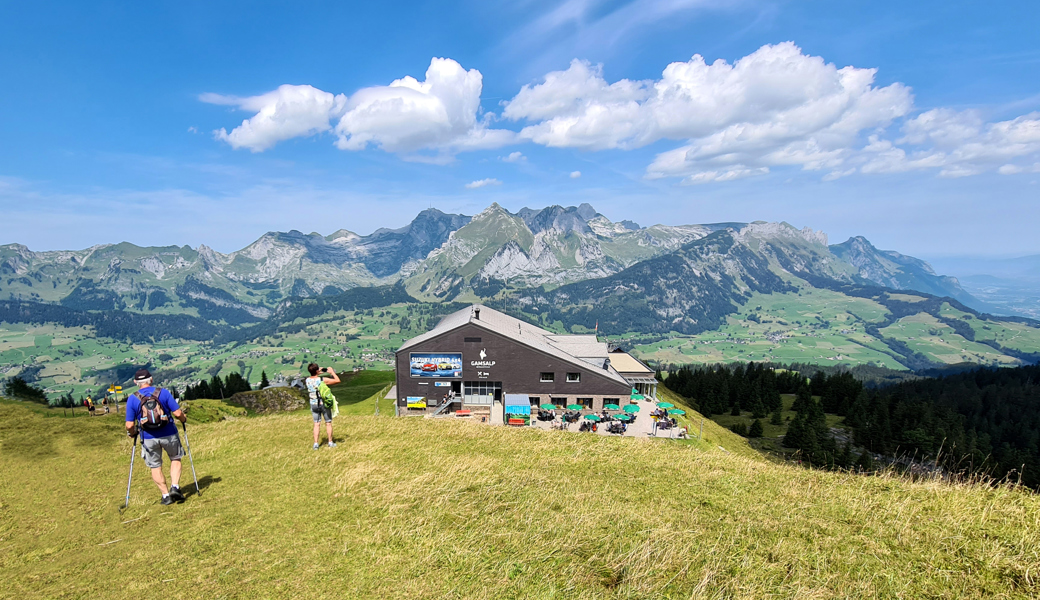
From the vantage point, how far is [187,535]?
412 inches

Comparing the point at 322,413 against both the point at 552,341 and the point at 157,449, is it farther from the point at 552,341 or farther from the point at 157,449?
the point at 552,341

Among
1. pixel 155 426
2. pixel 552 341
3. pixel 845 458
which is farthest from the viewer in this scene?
pixel 552 341

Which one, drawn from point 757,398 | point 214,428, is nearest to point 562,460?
point 214,428

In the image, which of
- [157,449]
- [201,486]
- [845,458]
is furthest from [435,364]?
[845,458]

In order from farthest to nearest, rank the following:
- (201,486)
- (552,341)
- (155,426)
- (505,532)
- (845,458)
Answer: (552,341) < (845,458) < (201,486) < (155,426) < (505,532)

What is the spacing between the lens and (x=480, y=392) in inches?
2517

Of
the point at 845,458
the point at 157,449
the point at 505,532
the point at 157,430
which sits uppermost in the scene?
the point at 157,430

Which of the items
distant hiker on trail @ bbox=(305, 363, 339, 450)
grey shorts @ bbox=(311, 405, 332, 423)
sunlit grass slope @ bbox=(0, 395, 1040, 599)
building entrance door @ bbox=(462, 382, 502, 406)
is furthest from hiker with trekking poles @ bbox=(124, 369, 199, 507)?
building entrance door @ bbox=(462, 382, 502, 406)

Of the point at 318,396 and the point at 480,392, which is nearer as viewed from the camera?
the point at 318,396

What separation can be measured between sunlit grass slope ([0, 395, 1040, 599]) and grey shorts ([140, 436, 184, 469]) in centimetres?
129

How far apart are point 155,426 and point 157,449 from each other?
70 cm

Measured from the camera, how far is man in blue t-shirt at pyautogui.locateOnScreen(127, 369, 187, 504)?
12188 mm

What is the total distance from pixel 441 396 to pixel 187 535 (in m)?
53.4

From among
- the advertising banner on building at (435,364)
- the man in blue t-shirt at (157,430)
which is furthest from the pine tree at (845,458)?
the man in blue t-shirt at (157,430)
